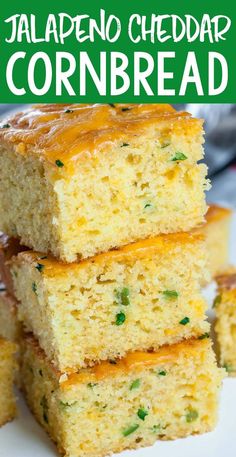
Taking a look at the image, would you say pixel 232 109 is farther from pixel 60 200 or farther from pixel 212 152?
pixel 60 200

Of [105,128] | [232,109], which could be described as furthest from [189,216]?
[232,109]

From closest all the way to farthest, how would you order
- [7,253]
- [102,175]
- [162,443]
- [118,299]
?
[102,175]
[118,299]
[162,443]
[7,253]

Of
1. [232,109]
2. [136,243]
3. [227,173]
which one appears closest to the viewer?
[136,243]

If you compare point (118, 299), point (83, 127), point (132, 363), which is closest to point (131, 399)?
point (132, 363)

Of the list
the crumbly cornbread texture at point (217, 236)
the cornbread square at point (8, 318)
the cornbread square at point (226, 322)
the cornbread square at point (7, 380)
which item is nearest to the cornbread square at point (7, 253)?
the cornbread square at point (8, 318)

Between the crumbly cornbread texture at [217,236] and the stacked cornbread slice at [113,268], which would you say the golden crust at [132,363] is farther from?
the crumbly cornbread texture at [217,236]

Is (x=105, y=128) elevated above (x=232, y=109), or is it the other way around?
(x=105, y=128)

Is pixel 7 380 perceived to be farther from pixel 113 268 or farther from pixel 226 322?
pixel 226 322
